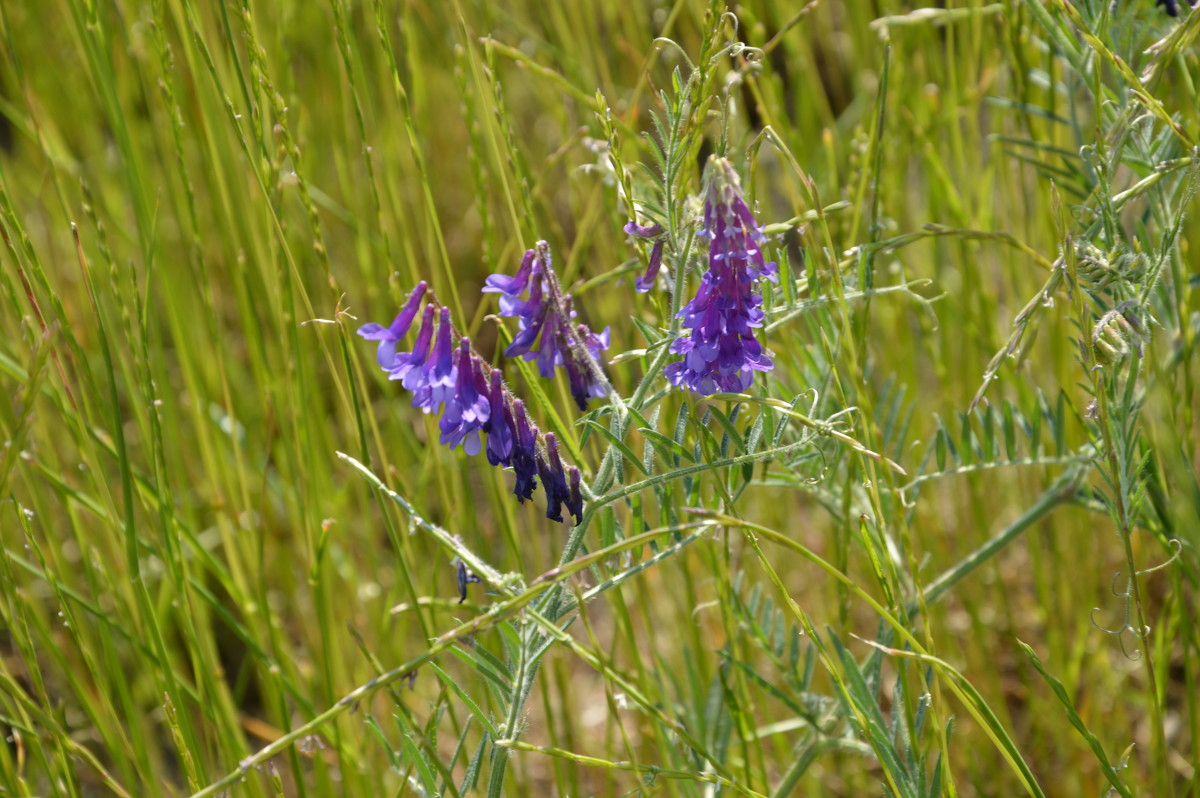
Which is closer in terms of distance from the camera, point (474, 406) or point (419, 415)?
point (474, 406)

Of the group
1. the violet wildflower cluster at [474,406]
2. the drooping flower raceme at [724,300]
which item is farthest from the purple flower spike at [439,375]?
the drooping flower raceme at [724,300]

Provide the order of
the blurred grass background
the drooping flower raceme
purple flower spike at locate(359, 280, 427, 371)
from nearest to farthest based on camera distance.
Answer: the drooping flower raceme < purple flower spike at locate(359, 280, 427, 371) < the blurred grass background

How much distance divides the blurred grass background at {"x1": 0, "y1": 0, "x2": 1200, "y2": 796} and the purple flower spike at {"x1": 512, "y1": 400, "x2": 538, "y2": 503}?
0.59 ft

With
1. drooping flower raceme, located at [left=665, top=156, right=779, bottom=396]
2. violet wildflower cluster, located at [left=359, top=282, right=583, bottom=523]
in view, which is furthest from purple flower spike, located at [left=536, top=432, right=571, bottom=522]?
drooping flower raceme, located at [left=665, top=156, right=779, bottom=396]

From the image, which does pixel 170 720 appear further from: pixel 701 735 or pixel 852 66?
pixel 852 66

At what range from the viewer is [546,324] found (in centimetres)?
75

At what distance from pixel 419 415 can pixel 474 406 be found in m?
1.55

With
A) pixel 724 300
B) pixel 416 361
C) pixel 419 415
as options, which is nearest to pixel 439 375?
pixel 416 361

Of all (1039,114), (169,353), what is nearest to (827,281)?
(1039,114)

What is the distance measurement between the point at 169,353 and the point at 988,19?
77.6 inches

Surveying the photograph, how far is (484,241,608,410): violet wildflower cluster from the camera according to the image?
2.44ft

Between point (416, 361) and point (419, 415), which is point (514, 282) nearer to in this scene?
point (416, 361)

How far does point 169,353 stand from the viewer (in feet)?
8.14

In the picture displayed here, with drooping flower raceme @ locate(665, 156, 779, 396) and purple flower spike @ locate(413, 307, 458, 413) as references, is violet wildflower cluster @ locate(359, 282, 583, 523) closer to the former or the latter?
purple flower spike @ locate(413, 307, 458, 413)
